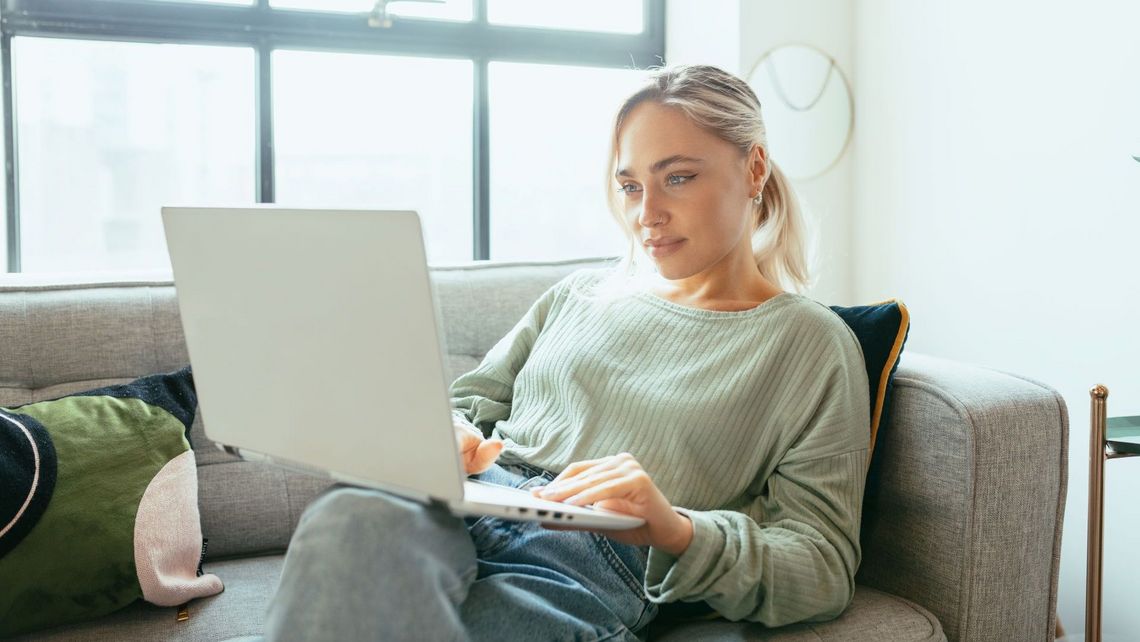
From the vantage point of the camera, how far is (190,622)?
1364mm

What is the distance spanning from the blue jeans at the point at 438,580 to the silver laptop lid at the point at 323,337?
0.16ft

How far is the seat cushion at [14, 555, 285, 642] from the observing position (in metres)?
1.33

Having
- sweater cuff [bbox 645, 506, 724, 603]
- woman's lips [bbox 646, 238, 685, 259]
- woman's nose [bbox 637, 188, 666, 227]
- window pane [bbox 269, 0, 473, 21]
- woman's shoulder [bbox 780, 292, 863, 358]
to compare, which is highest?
window pane [bbox 269, 0, 473, 21]

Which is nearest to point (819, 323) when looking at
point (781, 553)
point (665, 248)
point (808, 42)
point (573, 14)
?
point (665, 248)

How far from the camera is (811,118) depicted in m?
2.59

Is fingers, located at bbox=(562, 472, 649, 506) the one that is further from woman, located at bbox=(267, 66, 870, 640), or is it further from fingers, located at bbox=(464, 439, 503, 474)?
fingers, located at bbox=(464, 439, 503, 474)

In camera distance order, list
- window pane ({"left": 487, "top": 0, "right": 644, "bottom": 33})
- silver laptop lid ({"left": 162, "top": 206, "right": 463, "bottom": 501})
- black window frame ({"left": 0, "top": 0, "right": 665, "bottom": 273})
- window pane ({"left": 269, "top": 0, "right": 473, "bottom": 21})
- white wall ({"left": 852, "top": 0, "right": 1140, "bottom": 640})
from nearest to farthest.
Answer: silver laptop lid ({"left": 162, "top": 206, "right": 463, "bottom": 501}) < white wall ({"left": 852, "top": 0, "right": 1140, "bottom": 640}) < black window frame ({"left": 0, "top": 0, "right": 665, "bottom": 273}) < window pane ({"left": 269, "top": 0, "right": 473, "bottom": 21}) < window pane ({"left": 487, "top": 0, "right": 644, "bottom": 33})

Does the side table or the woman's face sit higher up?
the woman's face

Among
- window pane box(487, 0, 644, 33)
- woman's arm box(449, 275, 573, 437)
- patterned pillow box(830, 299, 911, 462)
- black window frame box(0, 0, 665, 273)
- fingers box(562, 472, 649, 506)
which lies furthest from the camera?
window pane box(487, 0, 644, 33)

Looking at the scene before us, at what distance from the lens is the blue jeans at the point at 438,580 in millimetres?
857

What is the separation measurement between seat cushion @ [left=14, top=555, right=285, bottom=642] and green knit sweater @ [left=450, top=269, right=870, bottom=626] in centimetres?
40

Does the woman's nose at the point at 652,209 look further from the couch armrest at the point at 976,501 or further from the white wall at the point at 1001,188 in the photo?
the white wall at the point at 1001,188

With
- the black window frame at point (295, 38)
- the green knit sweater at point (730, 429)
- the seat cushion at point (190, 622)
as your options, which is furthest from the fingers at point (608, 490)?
the black window frame at point (295, 38)

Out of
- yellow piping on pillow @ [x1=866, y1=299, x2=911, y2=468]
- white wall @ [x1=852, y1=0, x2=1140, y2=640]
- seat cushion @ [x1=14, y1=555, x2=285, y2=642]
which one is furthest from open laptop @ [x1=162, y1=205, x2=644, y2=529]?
white wall @ [x1=852, y1=0, x2=1140, y2=640]
